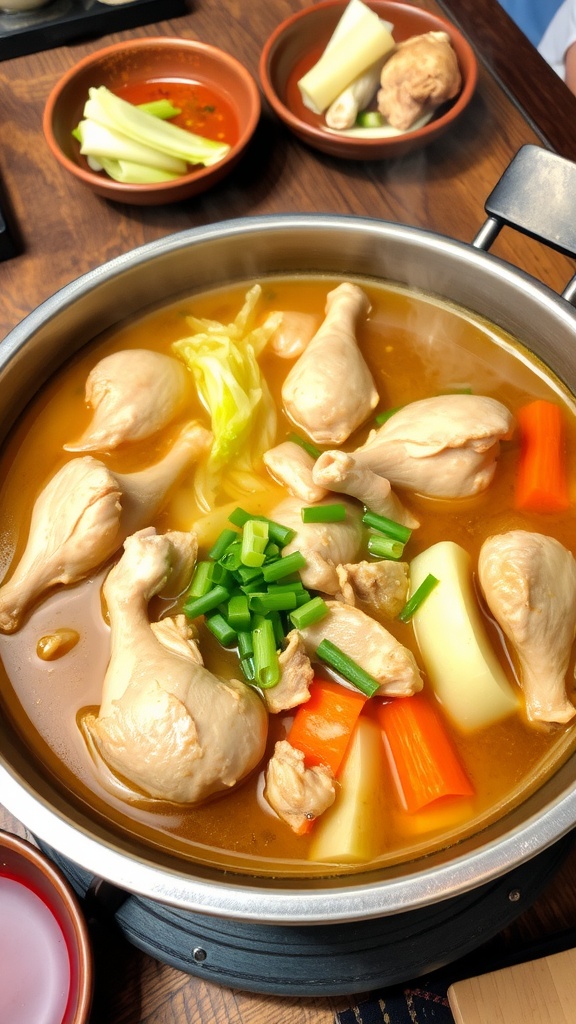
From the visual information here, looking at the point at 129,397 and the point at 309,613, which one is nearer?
the point at 309,613

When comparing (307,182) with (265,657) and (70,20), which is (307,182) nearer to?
(70,20)

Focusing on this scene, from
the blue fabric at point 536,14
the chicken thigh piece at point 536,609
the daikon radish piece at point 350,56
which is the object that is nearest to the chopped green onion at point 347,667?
the chicken thigh piece at point 536,609

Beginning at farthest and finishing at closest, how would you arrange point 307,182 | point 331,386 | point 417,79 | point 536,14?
point 536,14
point 307,182
point 417,79
point 331,386

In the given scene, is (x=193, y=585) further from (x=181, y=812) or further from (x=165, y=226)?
(x=165, y=226)

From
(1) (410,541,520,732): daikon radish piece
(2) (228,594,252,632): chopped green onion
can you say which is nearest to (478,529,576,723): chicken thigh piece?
(1) (410,541,520,732): daikon radish piece

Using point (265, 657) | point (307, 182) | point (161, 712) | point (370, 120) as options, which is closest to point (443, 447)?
point (265, 657)

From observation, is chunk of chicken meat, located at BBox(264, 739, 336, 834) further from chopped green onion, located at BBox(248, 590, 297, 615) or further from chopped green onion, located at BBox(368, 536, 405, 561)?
chopped green onion, located at BBox(368, 536, 405, 561)
